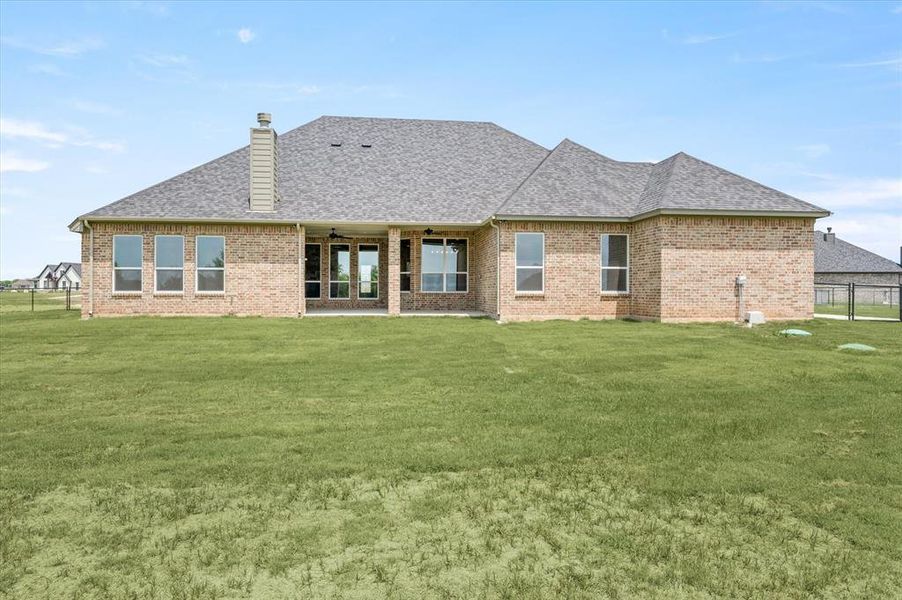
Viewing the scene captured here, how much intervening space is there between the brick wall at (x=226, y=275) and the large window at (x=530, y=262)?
7.31 metres

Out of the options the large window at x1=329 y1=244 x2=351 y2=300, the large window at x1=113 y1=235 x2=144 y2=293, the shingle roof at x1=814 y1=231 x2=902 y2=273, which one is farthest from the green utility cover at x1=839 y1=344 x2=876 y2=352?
the shingle roof at x1=814 y1=231 x2=902 y2=273

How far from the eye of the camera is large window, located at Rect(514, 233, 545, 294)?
18.8 m

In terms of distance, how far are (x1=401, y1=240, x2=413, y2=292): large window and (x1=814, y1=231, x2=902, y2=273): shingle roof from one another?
123ft

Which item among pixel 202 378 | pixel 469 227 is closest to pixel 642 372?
pixel 202 378

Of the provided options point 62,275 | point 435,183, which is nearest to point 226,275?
point 435,183

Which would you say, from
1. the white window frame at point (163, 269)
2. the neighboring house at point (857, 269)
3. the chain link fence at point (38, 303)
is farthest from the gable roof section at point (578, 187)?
the neighboring house at point (857, 269)

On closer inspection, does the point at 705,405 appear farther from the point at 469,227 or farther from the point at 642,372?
the point at 469,227

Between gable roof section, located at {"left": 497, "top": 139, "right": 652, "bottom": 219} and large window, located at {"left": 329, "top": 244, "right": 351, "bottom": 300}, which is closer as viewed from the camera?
gable roof section, located at {"left": 497, "top": 139, "right": 652, "bottom": 219}

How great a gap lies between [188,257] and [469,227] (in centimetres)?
937

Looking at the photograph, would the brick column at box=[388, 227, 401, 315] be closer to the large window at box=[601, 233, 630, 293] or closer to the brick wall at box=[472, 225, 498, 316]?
the brick wall at box=[472, 225, 498, 316]

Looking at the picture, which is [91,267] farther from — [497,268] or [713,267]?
[713,267]

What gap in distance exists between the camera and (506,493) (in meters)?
4.53

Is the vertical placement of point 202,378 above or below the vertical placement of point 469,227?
below

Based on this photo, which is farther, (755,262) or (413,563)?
(755,262)
